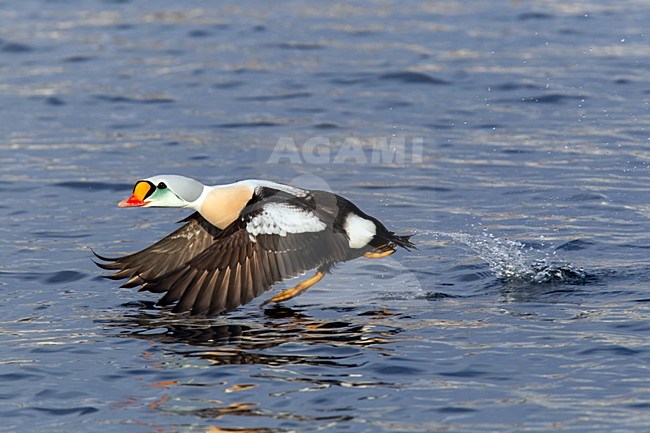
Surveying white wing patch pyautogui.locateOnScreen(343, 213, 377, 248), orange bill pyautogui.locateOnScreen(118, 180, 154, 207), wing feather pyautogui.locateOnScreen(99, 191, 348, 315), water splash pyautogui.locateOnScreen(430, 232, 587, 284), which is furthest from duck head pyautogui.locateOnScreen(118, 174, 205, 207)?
water splash pyautogui.locateOnScreen(430, 232, 587, 284)

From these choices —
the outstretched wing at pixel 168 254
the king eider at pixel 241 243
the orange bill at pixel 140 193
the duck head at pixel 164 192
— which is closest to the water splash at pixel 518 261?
the king eider at pixel 241 243

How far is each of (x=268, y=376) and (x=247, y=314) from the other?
1.31 meters

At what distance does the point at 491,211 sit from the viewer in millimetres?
10805

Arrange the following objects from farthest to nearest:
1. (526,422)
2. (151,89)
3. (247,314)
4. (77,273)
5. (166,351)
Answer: (151,89), (77,273), (247,314), (166,351), (526,422)

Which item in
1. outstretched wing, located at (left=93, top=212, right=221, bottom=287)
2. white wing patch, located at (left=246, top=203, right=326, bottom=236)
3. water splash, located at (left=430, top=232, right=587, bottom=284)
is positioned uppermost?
white wing patch, located at (left=246, top=203, right=326, bottom=236)

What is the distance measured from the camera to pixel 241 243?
25.7ft

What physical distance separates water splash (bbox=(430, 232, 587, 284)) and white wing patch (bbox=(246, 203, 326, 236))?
1.68m

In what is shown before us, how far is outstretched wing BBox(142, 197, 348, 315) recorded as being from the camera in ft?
25.1

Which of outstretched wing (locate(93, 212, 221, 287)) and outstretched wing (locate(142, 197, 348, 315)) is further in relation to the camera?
outstretched wing (locate(93, 212, 221, 287))

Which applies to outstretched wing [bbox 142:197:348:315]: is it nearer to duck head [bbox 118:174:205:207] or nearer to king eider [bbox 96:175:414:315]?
king eider [bbox 96:175:414:315]

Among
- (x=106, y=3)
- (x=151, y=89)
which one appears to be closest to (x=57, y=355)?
(x=151, y=89)

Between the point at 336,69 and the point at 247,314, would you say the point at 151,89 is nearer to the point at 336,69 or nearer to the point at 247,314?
the point at 336,69

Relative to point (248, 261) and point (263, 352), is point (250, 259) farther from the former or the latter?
point (263, 352)

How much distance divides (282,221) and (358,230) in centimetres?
64
